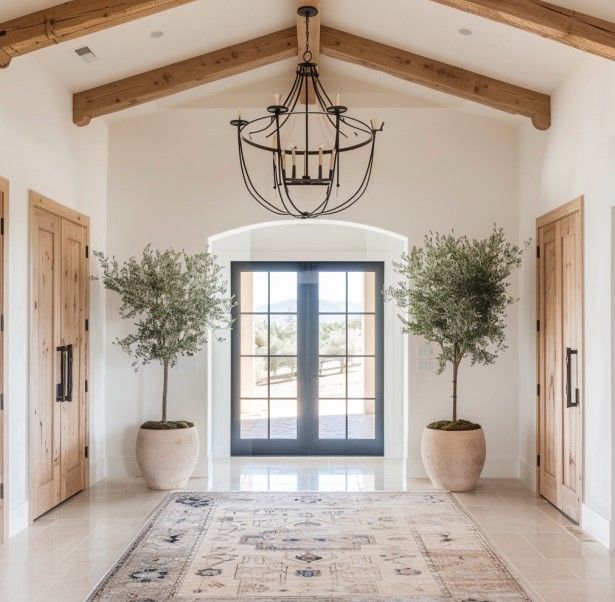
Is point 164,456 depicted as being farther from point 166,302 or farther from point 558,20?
point 558,20

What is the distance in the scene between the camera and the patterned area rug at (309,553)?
4.16 meters

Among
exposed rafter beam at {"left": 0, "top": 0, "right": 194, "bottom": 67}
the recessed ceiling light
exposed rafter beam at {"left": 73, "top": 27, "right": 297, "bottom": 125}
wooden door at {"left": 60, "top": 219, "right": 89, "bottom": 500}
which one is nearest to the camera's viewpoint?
exposed rafter beam at {"left": 0, "top": 0, "right": 194, "bottom": 67}

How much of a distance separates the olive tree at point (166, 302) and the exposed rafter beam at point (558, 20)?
10.3 ft

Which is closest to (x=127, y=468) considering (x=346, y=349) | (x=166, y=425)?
(x=166, y=425)

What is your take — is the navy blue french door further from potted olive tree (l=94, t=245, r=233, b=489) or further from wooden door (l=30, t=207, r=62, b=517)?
wooden door (l=30, t=207, r=62, b=517)

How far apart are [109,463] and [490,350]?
3.74 meters

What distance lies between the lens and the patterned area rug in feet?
13.6

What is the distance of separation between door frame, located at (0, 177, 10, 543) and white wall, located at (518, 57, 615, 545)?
3957 mm

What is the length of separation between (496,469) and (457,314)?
177cm

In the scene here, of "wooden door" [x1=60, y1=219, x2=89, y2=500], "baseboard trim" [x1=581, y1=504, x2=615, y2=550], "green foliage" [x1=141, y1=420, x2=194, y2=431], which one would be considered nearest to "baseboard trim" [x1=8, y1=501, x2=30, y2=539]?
"wooden door" [x1=60, y1=219, x2=89, y2=500]

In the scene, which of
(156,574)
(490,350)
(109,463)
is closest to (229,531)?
(156,574)

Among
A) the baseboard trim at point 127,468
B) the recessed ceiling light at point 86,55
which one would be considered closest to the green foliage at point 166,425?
the baseboard trim at point 127,468

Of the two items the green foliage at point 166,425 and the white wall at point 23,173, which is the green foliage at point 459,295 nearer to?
the green foliage at point 166,425

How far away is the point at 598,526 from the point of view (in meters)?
5.11
